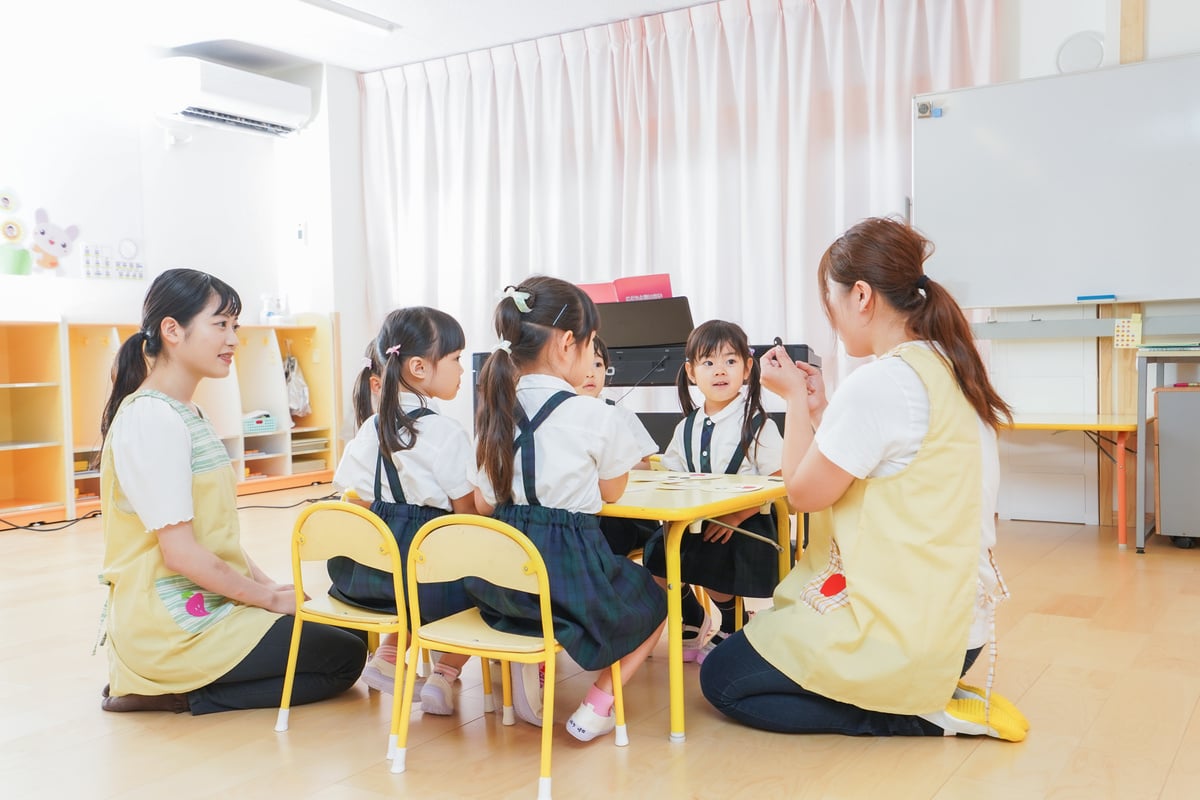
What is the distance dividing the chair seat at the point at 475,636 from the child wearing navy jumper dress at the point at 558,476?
0.11 ft

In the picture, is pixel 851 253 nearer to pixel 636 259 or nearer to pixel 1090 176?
pixel 1090 176

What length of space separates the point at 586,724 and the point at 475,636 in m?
0.32

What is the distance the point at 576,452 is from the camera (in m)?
1.90

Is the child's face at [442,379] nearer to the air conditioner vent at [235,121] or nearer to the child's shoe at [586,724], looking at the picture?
the child's shoe at [586,724]

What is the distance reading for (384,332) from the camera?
232cm

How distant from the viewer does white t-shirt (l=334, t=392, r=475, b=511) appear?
2162 millimetres

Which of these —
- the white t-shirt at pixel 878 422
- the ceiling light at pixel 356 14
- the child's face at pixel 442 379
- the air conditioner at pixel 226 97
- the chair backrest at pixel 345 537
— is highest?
the ceiling light at pixel 356 14

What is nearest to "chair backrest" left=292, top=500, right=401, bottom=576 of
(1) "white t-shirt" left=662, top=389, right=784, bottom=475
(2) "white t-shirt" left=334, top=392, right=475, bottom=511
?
(2) "white t-shirt" left=334, top=392, right=475, bottom=511

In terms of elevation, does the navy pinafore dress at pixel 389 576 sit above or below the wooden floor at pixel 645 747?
above

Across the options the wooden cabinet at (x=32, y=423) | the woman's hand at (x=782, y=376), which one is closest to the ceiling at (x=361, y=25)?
the wooden cabinet at (x=32, y=423)

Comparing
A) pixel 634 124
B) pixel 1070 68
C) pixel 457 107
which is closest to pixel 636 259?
pixel 634 124

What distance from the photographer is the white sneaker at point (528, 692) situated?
2.11 metres

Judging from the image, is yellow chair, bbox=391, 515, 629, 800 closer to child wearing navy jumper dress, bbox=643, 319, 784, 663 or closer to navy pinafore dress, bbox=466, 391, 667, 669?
navy pinafore dress, bbox=466, 391, 667, 669

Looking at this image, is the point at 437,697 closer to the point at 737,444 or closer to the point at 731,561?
the point at 731,561
